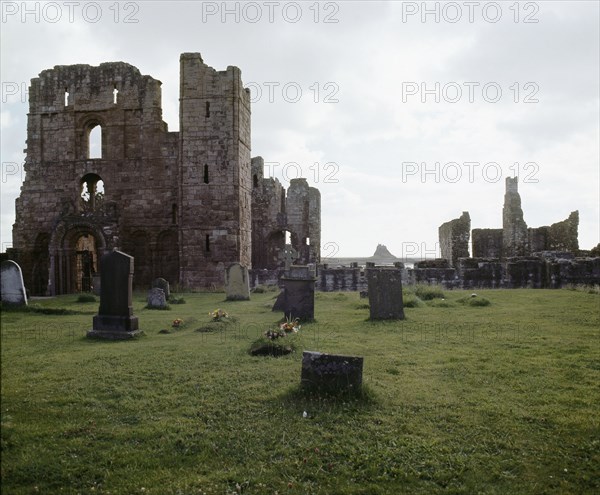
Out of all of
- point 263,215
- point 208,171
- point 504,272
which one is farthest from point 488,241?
point 208,171

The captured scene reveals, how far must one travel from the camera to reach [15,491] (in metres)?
3.37

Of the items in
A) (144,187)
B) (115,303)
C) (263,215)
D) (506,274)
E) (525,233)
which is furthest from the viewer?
(263,215)

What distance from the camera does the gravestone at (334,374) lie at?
5.38 m

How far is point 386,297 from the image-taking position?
11.1m

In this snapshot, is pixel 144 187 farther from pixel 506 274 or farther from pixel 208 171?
pixel 506 274

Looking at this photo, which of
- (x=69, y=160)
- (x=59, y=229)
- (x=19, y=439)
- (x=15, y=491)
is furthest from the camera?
(x=69, y=160)

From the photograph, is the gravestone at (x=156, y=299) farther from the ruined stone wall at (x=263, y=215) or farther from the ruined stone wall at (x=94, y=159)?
the ruined stone wall at (x=263, y=215)

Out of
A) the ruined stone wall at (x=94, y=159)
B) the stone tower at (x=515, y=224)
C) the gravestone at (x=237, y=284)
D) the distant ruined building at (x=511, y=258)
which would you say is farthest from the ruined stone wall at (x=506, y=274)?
the ruined stone wall at (x=94, y=159)

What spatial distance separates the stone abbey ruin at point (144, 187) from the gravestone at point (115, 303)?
38.9 ft

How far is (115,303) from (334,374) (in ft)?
18.9

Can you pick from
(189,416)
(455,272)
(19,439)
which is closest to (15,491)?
(19,439)

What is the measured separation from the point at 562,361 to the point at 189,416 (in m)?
5.35

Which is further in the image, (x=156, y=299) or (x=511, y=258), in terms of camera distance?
(x=511, y=258)

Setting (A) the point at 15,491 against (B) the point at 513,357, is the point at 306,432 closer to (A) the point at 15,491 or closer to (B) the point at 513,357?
(A) the point at 15,491
